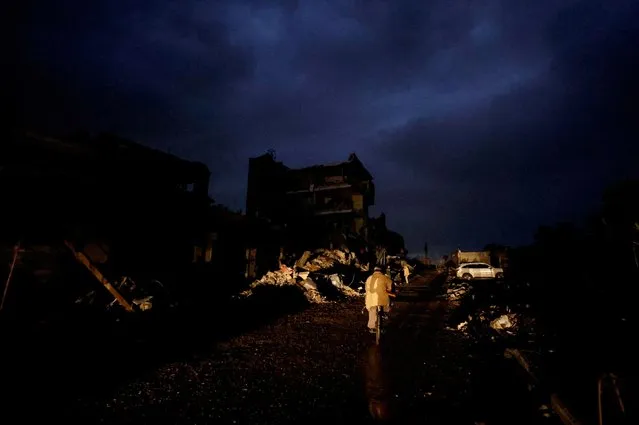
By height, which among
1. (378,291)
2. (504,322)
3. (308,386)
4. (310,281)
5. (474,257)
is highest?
(474,257)

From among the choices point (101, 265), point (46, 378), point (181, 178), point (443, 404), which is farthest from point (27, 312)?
point (443, 404)

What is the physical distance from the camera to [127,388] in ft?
18.5

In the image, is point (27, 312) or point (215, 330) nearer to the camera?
point (27, 312)

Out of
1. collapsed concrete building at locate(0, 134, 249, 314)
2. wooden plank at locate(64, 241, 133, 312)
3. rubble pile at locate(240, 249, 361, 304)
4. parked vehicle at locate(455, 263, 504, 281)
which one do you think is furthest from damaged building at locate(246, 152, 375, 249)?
wooden plank at locate(64, 241, 133, 312)

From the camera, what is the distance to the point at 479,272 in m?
23.3

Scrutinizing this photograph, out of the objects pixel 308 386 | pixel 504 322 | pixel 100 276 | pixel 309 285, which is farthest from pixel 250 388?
pixel 309 285

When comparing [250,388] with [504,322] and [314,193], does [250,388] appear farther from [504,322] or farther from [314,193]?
[314,193]

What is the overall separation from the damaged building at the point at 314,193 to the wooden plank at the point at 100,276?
21289mm

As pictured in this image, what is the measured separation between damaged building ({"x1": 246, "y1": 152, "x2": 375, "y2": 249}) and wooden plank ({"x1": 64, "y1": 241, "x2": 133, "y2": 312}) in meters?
21.3

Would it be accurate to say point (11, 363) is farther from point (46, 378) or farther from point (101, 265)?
point (101, 265)

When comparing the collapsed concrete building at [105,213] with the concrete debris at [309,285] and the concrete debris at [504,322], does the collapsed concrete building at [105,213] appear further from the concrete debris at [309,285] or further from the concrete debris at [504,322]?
the concrete debris at [504,322]

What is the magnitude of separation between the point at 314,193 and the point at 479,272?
17.3 metres

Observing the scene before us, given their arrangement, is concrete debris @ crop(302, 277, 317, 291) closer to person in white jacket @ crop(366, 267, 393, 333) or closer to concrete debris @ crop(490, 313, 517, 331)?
person in white jacket @ crop(366, 267, 393, 333)

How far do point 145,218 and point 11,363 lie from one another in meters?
7.53
